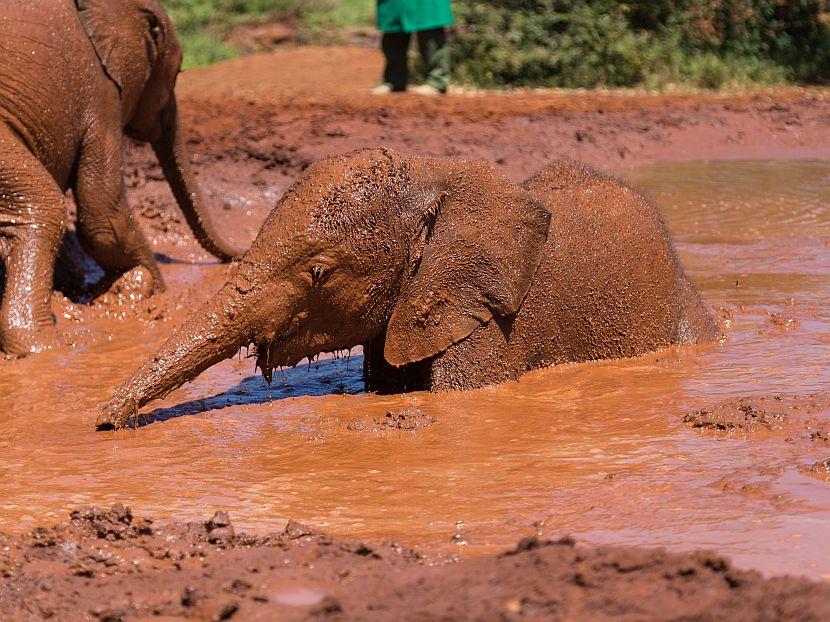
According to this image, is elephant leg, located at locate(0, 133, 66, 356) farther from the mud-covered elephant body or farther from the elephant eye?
the elephant eye

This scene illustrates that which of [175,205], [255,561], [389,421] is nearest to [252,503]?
[255,561]

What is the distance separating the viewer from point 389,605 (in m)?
3.46

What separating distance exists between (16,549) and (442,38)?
13.9 metres

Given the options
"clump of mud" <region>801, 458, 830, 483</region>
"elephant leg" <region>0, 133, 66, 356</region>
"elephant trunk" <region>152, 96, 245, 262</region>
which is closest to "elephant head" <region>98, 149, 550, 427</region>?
"clump of mud" <region>801, 458, 830, 483</region>

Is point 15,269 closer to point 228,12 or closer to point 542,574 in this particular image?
point 542,574

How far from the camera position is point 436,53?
56.4ft

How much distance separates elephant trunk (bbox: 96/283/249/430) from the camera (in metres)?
5.70

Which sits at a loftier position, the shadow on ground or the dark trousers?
the shadow on ground

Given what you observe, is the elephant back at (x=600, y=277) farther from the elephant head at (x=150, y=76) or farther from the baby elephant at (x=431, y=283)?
the elephant head at (x=150, y=76)

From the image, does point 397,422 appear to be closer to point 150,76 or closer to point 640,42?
point 150,76

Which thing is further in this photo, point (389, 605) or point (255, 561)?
point (255, 561)

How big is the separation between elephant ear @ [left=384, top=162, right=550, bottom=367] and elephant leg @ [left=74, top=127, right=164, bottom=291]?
11.1 ft

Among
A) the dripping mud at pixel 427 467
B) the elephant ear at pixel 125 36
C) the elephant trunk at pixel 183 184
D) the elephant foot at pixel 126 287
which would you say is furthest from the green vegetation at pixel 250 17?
the elephant foot at pixel 126 287

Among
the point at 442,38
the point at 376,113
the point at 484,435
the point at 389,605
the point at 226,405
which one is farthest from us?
the point at 442,38
